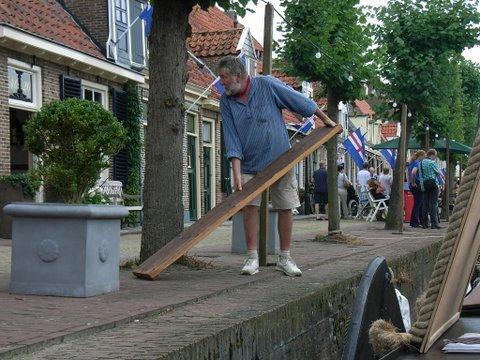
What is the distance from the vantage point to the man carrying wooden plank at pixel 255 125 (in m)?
6.07

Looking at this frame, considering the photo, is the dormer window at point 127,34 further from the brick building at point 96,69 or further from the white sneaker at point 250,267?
the white sneaker at point 250,267

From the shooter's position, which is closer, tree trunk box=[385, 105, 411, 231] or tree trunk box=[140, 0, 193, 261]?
tree trunk box=[140, 0, 193, 261]

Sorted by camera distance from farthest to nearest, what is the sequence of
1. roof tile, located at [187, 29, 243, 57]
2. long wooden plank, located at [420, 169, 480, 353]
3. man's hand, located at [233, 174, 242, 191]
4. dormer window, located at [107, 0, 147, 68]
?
roof tile, located at [187, 29, 243, 57], dormer window, located at [107, 0, 147, 68], man's hand, located at [233, 174, 242, 191], long wooden plank, located at [420, 169, 480, 353]

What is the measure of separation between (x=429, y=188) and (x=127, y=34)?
821 centimetres

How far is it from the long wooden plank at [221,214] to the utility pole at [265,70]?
2.33 ft

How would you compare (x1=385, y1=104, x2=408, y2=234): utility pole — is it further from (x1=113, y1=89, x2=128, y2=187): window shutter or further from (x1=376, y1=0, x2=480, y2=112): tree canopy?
(x1=113, y1=89, x2=128, y2=187): window shutter

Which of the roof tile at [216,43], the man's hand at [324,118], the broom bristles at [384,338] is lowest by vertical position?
the broom bristles at [384,338]

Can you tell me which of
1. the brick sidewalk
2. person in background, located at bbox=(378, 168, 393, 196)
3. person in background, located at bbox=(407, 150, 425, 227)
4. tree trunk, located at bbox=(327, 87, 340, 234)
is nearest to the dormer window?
person in background, located at bbox=(407, 150, 425, 227)

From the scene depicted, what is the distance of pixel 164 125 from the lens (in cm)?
658

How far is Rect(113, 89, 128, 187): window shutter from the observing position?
1874 centimetres

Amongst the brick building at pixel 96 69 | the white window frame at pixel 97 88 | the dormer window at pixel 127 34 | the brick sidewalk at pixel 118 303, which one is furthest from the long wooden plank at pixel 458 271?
the dormer window at pixel 127 34

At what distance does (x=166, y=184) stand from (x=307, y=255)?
2.11 m

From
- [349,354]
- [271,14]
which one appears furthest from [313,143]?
[349,354]

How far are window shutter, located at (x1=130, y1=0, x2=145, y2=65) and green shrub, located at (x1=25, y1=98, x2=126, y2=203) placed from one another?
14334 millimetres
